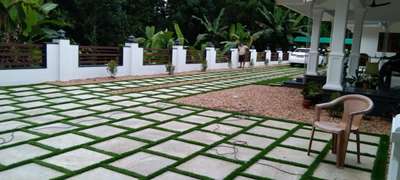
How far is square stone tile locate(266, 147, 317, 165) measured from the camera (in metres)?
4.21

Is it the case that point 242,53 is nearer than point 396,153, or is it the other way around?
point 396,153

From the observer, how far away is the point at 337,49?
7.77 meters

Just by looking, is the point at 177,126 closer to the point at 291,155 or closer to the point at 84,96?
the point at 291,155

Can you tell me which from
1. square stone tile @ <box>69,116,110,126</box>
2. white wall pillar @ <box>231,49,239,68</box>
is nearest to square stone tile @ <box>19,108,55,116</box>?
square stone tile @ <box>69,116,110,126</box>

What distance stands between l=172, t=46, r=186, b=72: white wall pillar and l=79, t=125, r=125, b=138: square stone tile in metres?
9.80

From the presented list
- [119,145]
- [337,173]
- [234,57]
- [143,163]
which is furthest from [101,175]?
[234,57]

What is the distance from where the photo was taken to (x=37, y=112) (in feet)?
19.8

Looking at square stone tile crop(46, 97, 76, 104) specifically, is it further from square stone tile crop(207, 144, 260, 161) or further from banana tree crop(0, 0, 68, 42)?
square stone tile crop(207, 144, 260, 161)

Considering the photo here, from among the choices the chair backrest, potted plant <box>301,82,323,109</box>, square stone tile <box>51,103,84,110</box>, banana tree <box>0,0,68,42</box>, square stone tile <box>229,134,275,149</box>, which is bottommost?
square stone tile <box>229,134,275,149</box>

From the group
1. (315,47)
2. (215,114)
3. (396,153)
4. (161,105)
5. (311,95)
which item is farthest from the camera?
(315,47)

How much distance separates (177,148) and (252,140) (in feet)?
3.68

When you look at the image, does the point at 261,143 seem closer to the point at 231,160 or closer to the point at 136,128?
the point at 231,160

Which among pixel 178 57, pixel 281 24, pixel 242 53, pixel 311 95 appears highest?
pixel 281 24

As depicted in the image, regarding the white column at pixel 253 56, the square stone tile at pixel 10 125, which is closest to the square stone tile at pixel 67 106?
the square stone tile at pixel 10 125
